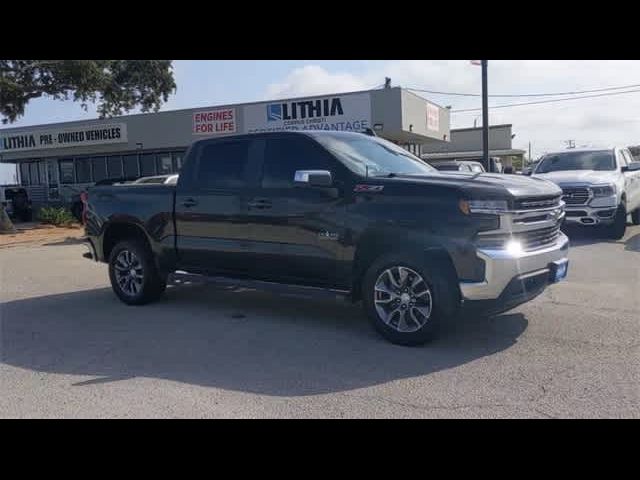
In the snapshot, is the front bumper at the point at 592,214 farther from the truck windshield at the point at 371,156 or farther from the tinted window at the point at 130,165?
the tinted window at the point at 130,165

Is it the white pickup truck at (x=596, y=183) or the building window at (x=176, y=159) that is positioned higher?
the building window at (x=176, y=159)

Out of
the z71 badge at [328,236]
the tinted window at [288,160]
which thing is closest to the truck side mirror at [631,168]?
the tinted window at [288,160]

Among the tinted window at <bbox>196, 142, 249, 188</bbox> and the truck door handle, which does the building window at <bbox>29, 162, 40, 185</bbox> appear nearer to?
the tinted window at <bbox>196, 142, 249, 188</bbox>

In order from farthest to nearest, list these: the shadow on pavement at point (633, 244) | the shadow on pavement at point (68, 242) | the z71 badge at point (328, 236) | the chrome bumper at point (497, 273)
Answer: the shadow on pavement at point (68, 242) < the shadow on pavement at point (633, 244) < the z71 badge at point (328, 236) < the chrome bumper at point (497, 273)

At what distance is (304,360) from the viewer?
530 cm

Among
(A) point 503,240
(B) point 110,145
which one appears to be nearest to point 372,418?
(A) point 503,240

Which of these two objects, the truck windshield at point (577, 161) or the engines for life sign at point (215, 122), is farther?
the engines for life sign at point (215, 122)

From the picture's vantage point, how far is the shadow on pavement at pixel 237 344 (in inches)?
195

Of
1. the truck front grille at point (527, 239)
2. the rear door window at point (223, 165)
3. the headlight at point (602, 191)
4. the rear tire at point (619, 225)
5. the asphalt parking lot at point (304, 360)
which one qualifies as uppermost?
the rear door window at point (223, 165)

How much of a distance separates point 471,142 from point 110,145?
3039 centimetres

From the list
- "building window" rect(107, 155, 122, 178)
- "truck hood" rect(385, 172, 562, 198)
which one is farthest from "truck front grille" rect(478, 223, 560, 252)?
"building window" rect(107, 155, 122, 178)

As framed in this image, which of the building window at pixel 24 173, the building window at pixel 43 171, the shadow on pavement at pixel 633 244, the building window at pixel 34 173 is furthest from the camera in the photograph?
the building window at pixel 24 173

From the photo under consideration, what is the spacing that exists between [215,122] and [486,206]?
19.8 meters

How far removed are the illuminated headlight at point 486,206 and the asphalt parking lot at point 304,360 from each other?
4.08 ft
